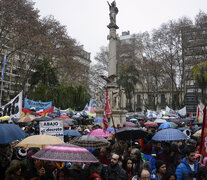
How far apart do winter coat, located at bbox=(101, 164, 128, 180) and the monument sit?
14.4m

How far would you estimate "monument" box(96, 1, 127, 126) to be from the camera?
19828 mm

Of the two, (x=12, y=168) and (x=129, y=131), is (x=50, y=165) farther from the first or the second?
(x=129, y=131)

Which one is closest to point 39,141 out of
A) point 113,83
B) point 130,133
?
point 130,133

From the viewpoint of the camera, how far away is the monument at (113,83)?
19.8 metres

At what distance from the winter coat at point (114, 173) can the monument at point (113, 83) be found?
1443 cm

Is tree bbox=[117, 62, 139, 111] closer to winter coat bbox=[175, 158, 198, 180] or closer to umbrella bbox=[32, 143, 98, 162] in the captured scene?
winter coat bbox=[175, 158, 198, 180]

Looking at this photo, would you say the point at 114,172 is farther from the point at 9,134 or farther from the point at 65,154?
the point at 9,134

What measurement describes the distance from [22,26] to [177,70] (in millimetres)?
21356

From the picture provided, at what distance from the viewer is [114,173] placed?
441 centimetres

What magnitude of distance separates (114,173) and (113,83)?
16.0 meters

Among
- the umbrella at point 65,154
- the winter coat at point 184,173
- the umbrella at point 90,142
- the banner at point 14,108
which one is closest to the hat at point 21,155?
the umbrella at point 90,142

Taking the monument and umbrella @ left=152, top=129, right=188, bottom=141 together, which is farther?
the monument

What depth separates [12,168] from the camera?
11.9 feet

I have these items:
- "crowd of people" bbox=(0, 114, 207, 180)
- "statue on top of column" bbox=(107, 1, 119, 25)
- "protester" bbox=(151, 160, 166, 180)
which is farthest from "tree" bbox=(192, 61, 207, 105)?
"protester" bbox=(151, 160, 166, 180)
